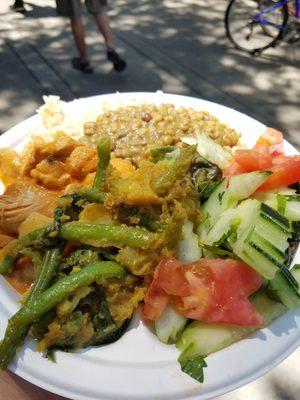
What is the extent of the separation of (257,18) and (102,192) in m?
6.02

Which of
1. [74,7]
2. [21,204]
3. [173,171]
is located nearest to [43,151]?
[21,204]

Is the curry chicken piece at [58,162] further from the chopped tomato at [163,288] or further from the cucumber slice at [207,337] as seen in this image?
the cucumber slice at [207,337]

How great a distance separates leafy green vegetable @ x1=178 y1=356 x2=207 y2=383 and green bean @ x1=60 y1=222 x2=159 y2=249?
0.56 metres

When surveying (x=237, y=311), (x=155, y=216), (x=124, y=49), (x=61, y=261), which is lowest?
(x=124, y=49)

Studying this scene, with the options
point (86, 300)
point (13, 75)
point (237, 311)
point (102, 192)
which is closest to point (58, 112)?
point (102, 192)

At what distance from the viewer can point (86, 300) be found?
204cm

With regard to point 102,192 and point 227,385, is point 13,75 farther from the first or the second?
point 227,385

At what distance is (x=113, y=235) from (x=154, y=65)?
5210 mm

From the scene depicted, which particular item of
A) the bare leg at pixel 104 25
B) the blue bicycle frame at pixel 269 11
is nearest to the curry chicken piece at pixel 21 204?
the bare leg at pixel 104 25

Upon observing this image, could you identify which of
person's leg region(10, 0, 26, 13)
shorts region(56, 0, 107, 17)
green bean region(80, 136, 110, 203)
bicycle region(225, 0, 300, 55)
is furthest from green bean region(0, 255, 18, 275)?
person's leg region(10, 0, 26, 13)

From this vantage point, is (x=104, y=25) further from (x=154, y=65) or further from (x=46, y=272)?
(x=46, y=272)

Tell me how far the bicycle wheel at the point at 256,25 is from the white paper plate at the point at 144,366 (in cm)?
602

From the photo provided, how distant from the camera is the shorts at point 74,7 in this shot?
19.6ft

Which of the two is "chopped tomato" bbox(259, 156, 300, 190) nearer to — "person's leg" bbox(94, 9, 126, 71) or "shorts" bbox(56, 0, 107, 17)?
"person's leg" bbox(94, 9, 126, 71)
